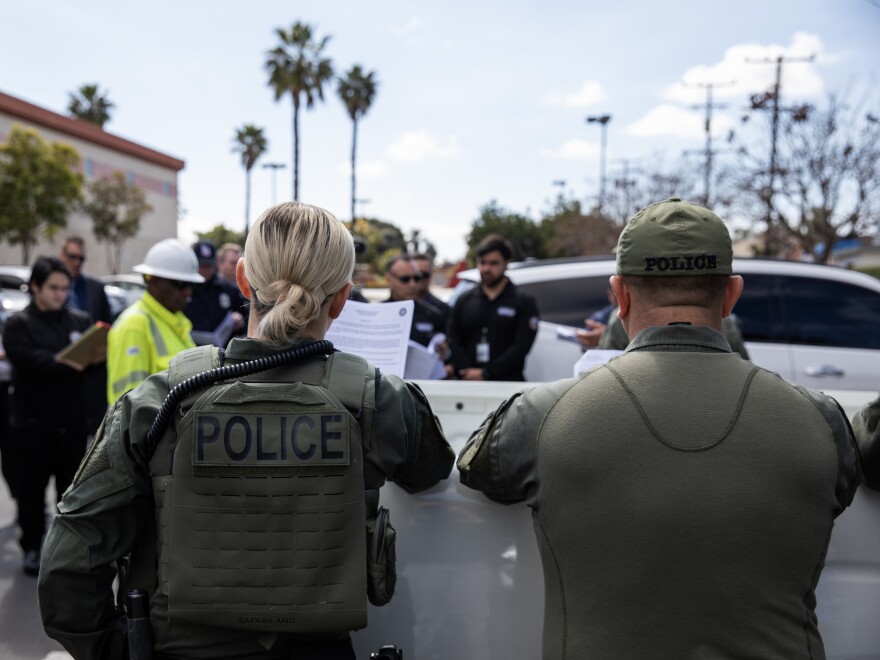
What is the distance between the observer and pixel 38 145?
1234 inches

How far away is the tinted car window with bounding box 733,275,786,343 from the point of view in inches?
233

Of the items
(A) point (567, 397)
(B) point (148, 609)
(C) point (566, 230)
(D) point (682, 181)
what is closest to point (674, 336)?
(A) point (567, 397)

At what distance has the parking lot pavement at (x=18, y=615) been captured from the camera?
382 cm

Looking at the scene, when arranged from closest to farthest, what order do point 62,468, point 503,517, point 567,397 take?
point 567,397 → point 503,517 → point 62,468

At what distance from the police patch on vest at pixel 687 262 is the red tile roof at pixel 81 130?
4166 centimetres

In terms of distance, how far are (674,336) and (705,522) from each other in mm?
393

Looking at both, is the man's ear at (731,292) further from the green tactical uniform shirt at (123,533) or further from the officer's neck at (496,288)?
the officer's neck at (496,288)

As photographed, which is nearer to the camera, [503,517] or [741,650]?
[741,650]

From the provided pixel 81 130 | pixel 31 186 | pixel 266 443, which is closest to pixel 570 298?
pixel 266 443

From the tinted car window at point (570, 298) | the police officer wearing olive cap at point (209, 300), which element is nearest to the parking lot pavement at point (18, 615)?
the police officer wearing olive cap at point (209, 300)

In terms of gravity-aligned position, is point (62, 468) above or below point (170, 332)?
below

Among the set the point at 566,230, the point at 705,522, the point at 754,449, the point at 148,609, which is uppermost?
the point at 566,230

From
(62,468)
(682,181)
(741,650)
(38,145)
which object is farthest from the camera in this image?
(682,181)

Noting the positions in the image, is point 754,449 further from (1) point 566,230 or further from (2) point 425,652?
(1) point 566,230
